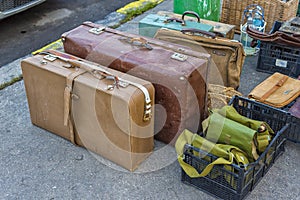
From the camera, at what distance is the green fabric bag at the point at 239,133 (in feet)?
9.50

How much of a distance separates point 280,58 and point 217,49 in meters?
0.84

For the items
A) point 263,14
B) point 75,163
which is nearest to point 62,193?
point 75,163

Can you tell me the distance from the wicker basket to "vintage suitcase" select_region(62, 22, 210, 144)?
200 cm

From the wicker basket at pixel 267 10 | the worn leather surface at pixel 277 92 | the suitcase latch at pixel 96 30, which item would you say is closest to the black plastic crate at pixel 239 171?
the worn leather surface at pixel 277 92

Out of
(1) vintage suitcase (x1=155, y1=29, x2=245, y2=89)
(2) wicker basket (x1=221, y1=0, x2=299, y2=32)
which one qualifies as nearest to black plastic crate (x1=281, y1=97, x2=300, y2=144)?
(1) vintage suitcase (x1=155, y1=29, x2=245, y2=89)

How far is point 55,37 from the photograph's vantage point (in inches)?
207

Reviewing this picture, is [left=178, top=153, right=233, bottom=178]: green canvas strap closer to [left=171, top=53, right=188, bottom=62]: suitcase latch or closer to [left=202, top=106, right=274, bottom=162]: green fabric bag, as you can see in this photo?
[left=202, top=106, right=274, bottom=162]: green fabric bag

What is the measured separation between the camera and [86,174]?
3.12 meters

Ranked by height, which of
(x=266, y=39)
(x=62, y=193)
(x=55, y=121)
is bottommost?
(x=62, y=193)

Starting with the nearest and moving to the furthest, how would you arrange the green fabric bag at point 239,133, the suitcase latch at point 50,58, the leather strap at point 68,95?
1. the green fabric bag at point 239,133
2. the leather strap at point 68,95
3. the suitcase latch at point 50,58

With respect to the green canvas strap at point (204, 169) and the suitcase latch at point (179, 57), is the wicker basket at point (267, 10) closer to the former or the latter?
the suitcase latch at point (179, 57)

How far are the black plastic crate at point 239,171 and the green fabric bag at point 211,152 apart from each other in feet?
0.13

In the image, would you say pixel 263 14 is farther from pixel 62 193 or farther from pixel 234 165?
pixel 62 193

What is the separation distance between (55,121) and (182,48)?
117cm
